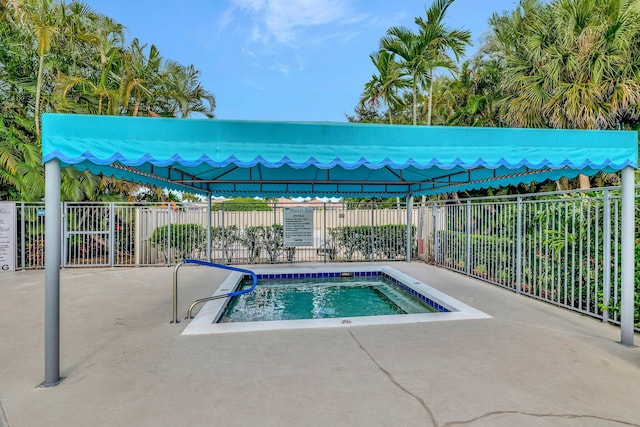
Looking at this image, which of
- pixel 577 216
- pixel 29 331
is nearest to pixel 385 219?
pixel 577 216

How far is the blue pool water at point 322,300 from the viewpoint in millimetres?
5988

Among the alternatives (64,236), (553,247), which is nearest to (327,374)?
(553,247)

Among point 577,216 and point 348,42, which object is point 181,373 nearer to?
point 577,216

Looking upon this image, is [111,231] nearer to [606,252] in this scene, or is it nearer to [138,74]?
[138,74]

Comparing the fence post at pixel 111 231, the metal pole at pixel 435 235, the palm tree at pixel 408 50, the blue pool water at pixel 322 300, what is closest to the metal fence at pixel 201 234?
the fence post at pixel 111 231

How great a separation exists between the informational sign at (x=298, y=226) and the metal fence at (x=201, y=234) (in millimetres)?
177

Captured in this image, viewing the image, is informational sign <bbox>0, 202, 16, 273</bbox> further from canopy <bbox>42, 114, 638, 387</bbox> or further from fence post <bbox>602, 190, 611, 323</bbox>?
fence post <bbox>602, 190, 611, 323</bbox>

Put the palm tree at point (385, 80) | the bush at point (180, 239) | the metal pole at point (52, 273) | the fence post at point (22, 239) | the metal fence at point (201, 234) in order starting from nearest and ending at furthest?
the metal pole at point (52, 273) < the fence post at point (22, 239) < the metal fence at point (201, 234) < the bush at point (180, 239) < the palm tree at point (385, 80)

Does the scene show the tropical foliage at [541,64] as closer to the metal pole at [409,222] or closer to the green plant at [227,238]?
the metal pole at [409,222]

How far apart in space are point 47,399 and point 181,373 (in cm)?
103

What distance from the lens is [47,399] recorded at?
282 cm

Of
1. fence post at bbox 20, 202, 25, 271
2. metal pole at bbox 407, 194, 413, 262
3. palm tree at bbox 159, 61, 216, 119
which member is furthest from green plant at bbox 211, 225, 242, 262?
metal pole at bbox 407, 194, 413, 262

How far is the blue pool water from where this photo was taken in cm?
599

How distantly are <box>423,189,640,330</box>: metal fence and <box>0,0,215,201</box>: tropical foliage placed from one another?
10635 mm
